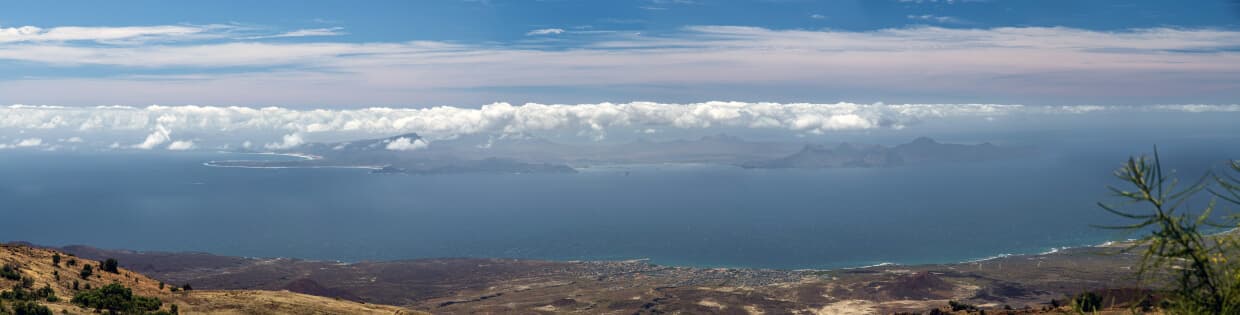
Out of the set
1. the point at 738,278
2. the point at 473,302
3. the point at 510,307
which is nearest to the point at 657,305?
the point at 510,307

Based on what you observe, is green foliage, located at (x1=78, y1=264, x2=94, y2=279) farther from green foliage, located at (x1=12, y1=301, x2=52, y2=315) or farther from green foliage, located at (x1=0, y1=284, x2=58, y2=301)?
green foliage, located at (x1=12, y1=301, x2=52, y2=315)

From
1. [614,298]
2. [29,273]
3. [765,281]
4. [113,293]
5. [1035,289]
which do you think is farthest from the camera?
Answer: [765,281]

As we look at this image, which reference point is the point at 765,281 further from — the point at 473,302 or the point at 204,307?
the point at 204,307

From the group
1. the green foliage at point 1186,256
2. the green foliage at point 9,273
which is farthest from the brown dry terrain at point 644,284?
the green foliage at point 1186,256

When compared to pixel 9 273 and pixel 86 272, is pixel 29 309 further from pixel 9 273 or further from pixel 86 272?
pixel 86 272

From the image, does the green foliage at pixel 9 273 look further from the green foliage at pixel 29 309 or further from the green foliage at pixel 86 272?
the green foliage at pixel 29 309

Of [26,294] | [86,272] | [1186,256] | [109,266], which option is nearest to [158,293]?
[86,272]
